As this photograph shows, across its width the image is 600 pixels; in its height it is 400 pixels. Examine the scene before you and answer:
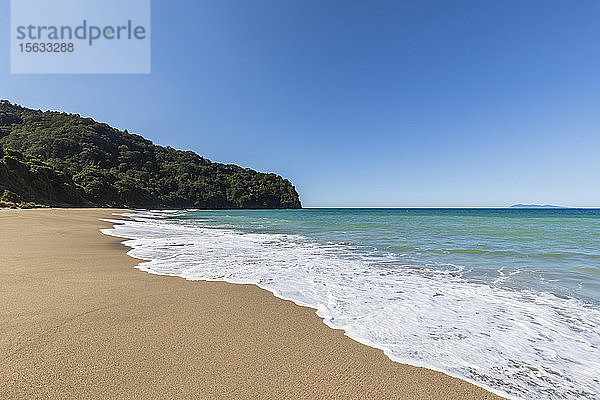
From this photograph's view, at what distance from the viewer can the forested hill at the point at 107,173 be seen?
40831 millimetres

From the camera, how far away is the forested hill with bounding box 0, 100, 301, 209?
40831 mm

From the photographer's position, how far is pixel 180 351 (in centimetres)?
237

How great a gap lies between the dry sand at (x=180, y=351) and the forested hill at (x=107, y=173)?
38.0 m

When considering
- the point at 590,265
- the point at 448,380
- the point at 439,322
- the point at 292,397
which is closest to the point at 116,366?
the point at 292,397

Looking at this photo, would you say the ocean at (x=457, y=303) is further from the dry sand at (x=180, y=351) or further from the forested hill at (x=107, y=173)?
the forested hill at (x=107, y=173)

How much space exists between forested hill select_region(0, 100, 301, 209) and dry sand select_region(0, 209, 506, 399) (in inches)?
1496

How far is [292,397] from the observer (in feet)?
6.13

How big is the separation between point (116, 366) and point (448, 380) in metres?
2.40

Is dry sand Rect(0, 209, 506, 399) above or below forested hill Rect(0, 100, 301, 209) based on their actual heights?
below

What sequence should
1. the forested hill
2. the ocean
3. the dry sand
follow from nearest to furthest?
1. the dry sand
2. the ocean
3. the forested hill

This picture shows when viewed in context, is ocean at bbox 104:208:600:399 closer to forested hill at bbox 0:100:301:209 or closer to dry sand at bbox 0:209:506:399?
dry sand at bbox 0:209:506:399

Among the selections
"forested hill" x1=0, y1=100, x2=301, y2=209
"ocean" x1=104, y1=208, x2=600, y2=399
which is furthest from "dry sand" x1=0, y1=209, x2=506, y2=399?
"forested hill" x1=0, y1=100, x2=301, y2=209

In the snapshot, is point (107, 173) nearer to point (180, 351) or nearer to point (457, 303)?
point (180, 351)

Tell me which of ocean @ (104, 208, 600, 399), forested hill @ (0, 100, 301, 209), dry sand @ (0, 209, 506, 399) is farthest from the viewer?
forested hill @ (0, 100, 301, 209)
